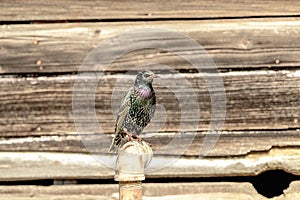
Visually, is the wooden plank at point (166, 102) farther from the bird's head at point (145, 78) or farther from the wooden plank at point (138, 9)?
the bird's head at point (145, 78)

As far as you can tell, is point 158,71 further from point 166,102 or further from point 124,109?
point 124,109

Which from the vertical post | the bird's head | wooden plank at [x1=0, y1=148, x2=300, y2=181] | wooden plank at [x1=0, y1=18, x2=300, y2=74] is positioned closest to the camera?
the vertical post

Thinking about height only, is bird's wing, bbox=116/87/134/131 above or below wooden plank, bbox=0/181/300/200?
below

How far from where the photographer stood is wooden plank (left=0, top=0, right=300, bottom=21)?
374cm

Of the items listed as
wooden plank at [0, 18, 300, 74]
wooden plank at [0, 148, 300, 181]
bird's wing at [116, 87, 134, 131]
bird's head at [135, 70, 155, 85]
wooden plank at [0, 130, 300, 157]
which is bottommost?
bird's wing at [116, 87, 134, 131]

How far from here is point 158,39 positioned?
3756 millimetres

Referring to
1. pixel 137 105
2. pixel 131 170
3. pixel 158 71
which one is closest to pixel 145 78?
pixel 137 105

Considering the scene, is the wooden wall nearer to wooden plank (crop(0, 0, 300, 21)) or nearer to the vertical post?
wooden plank (crop(0, 0, 300, 21))

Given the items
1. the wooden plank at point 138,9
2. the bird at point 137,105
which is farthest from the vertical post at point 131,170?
the wooden plank at point 138,9

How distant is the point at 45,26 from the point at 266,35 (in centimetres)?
116

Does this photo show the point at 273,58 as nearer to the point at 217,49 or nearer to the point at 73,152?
the point at 217,49

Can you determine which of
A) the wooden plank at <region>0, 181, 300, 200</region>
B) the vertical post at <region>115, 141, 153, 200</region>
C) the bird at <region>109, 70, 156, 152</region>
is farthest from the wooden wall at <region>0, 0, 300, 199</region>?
the vertical post at <region>115, 141, 153, 200</region>

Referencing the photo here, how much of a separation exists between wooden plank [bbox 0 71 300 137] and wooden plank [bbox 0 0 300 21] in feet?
1.04

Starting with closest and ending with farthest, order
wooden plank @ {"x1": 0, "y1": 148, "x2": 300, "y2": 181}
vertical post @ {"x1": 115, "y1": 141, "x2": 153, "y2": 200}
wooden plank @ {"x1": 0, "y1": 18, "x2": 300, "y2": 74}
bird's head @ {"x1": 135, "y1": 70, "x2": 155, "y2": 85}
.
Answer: vertical post @ {"x1": 115, "y1": 141, "x2": 153, "y2": 200}
bird's head @ {"x1": 135, "y1": 70, "x2": 155, "y2": 85}
wooden plank @ {"x1": 0, "y1": 18, "x2": 300, "y2": 74}
wooden plank @ {"x1": 0, "y1": 148, "x2": 300, "y2": 181}
